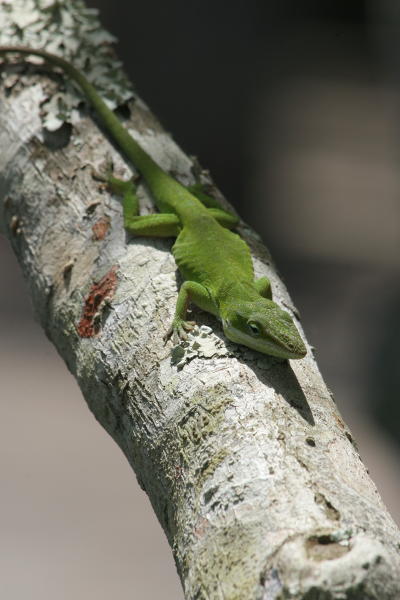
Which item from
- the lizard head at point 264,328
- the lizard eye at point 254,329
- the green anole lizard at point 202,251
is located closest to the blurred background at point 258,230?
the green anole lizard at point 202,251

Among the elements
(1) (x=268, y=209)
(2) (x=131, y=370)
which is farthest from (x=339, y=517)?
(1) (x=268, y=209)

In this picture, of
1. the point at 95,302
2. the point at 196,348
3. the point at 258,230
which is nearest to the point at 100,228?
the point at 95,302

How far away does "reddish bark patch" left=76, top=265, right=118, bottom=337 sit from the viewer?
2.65 meters

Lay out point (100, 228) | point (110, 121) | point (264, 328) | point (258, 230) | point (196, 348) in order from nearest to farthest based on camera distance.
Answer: point (196, 348) → point (264, 328) → point (100, 228) → point (110, 121) → point (258, 230)

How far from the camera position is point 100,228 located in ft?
9.86

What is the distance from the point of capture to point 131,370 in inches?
93.9

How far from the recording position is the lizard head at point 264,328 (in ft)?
7.74

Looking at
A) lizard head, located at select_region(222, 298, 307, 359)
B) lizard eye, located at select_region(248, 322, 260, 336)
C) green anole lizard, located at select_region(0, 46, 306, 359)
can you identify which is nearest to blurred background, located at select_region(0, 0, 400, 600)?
green anole lizard, located at select_region(0, 46, 306, 359)

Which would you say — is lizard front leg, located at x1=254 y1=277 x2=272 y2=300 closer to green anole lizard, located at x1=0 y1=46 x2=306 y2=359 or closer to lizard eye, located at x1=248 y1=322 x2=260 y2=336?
green anole lizard, located at x1=0 y1=46 x2=306 y2=359

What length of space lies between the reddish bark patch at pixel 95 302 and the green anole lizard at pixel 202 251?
0.88 feet

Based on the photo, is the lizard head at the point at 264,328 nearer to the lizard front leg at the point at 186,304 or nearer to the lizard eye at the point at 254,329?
the lizard eye at the point at 254,329

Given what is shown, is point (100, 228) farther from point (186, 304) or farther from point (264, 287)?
point (264, 287)

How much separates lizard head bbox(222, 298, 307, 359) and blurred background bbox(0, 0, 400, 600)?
315cm

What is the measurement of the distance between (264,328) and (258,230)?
7.02m
